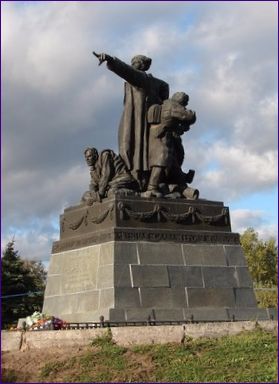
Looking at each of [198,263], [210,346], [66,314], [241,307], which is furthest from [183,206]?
[210,346]

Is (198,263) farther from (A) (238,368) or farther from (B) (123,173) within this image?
(A) (238,368)

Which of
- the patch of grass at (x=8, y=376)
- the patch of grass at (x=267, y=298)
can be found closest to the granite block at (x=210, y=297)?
the patch of grass at (x=8, y=376)

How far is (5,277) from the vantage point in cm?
3778

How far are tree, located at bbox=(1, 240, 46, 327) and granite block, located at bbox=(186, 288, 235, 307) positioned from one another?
21652 mm

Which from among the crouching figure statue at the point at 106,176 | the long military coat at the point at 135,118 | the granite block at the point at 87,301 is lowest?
the granite block at the point at 87,301

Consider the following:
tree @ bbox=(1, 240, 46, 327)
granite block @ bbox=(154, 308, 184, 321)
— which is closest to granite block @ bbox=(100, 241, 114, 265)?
granite block @ bbox=(154, 308, 184, 321)

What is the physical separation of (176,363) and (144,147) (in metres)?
7.37

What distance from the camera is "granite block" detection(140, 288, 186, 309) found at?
14.7m

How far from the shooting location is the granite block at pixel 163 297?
1473 centimetres

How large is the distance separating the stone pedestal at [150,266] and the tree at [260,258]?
33.0 meters

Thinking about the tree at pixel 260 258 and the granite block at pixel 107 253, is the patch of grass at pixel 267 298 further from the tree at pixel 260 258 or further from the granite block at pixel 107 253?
the granite block at pixel 107 253

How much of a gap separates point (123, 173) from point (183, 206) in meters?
1.74

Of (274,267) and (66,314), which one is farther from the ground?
(274,267)

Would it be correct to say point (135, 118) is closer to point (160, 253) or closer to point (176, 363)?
point (160, 253)
